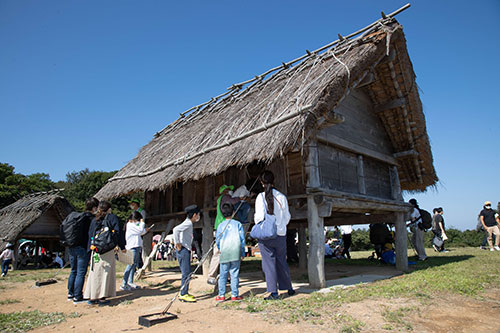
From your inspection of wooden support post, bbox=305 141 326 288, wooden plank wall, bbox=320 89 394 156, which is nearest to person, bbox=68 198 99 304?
wooden support post, bbox=305 141 326 288

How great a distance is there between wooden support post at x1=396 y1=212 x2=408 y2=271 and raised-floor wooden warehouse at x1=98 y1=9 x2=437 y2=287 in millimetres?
24

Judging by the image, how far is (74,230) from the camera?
506cm

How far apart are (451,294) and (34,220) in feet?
49.7

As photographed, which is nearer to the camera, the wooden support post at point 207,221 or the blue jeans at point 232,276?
the blue jeans at point 232,276

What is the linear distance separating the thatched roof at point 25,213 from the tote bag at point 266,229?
12950 millimetres

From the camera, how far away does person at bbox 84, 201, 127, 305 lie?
484 centimetres

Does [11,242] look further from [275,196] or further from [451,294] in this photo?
[451,294]

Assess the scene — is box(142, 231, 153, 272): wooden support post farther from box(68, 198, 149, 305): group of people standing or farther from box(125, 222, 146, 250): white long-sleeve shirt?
box(68, 198, 149, 305): group of people standing

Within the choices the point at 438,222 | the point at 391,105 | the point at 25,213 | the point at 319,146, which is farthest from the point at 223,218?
the point at 25,213

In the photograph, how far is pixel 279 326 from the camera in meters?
3.32

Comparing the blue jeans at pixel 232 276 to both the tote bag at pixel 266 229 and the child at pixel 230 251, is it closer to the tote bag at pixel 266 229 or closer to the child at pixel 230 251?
the child at pixel 230 251

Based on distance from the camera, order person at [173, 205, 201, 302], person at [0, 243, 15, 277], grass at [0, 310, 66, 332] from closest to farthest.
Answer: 1. grass at [0, 310, 66, 332]
2. person at [173, 205, 201, 302]
3. person at [0, 243, 15, 277]

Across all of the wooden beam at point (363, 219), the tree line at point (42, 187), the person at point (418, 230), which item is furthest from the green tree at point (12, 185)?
the person at point (418, 230)

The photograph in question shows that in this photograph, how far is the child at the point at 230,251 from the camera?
470cm
